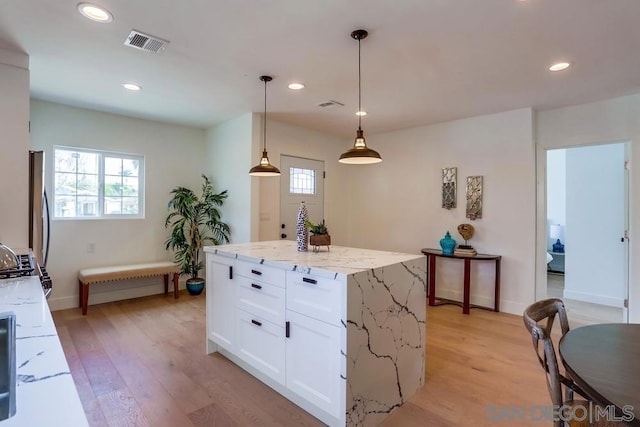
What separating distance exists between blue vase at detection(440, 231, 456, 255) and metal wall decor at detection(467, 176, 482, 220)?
43 centimetres

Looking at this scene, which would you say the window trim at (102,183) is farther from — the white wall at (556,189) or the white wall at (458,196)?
the white wall at (556,189)

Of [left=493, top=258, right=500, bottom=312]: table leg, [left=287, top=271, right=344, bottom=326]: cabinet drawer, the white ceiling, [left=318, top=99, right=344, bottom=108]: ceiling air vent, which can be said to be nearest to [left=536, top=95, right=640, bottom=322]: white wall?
the white ceiling

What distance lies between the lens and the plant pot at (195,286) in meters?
4.84

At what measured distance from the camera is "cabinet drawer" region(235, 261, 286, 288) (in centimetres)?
226

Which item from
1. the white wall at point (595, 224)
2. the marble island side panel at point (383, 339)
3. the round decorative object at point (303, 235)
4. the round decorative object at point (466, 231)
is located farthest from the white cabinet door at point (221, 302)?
Result: the white wall at point (595, 224)

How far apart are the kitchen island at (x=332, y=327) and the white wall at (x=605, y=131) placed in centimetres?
279

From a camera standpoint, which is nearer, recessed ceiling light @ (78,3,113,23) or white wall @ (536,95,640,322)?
recessed ceiling light @ (78,3,113,23)

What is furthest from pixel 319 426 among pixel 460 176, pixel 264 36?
pixel 460 176

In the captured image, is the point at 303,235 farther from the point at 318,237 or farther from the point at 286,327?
the point at 286,327

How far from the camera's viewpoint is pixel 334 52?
2654 millimetres

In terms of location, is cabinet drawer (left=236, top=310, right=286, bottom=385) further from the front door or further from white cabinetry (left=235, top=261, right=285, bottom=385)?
the front door

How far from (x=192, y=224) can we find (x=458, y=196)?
3.87m

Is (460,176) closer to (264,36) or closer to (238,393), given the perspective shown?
(264,36)

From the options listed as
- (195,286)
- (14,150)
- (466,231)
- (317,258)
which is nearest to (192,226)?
(195,286)
